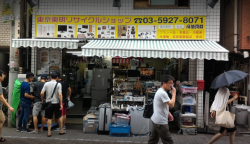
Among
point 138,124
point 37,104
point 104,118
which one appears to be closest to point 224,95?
point 138,124

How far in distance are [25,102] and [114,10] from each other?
175 inches

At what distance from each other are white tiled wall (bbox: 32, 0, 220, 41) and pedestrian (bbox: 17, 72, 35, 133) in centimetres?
203

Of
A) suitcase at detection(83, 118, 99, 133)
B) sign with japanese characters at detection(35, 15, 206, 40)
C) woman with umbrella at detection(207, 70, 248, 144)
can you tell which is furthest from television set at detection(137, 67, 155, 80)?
woman with umbrella at detection(207, 70, 248, 144)

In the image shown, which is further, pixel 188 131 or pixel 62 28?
pixel 62 28

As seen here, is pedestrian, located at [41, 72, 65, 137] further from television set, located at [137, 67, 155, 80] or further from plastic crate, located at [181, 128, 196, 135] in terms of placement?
television set, located at [137, 67, 155, 80]

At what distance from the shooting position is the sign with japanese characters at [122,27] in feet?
26.0

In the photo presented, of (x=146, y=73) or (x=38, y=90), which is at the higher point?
(x=146, y=73)

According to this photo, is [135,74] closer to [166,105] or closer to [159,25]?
[159,25]

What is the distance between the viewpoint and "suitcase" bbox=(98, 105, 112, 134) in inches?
279

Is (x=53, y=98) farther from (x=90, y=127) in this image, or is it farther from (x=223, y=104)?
(x=223, y=104)

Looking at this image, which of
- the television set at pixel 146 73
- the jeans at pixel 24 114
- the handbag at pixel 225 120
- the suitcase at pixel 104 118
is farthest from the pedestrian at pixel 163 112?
the television set at pixel 146 73

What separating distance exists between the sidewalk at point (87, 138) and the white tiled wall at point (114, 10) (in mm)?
3518

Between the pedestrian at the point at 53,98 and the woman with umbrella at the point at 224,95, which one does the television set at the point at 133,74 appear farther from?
the woman with umbrella at the point at 224,95

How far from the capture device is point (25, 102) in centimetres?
713
